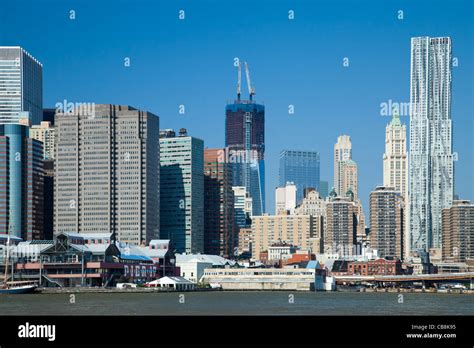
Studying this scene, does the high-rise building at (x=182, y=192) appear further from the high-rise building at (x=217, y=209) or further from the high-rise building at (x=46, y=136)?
the high-rise building at (x=46, y=136)

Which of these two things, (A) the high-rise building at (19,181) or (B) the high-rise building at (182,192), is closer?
(A) the high-rise building at (19,181)

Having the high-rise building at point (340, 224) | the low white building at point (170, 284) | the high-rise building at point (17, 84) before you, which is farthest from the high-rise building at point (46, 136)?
the low white building at point (170, 284)

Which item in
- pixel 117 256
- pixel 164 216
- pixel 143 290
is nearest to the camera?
pixel 143 290

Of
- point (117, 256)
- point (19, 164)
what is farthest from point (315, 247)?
point (117, 256)

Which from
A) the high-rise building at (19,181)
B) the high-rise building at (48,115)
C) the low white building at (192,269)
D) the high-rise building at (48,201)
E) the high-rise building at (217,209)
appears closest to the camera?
the low white building at (192,269)

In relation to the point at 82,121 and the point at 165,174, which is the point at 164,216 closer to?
the point at 165,174

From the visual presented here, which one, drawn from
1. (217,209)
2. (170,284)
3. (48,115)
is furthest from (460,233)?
(170,284)

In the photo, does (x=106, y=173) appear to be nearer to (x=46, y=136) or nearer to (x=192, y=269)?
(x=192, y=269)
